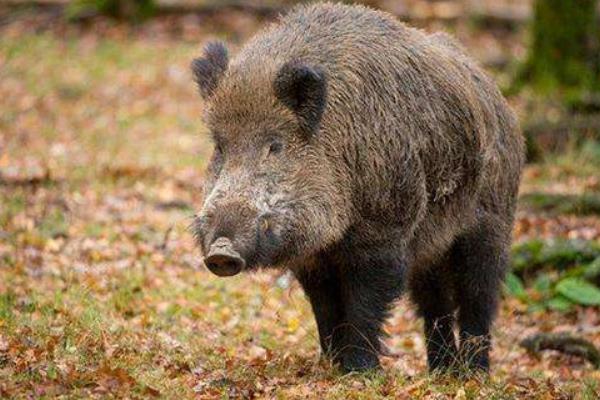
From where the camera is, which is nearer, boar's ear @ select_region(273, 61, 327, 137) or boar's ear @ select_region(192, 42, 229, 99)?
boar's ear @ select_region(273, 61, 327, 137)

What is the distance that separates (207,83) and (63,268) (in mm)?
3081

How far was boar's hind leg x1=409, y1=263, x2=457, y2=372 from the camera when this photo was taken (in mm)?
8172

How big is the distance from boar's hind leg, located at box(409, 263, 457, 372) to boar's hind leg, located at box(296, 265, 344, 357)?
936 millimetres

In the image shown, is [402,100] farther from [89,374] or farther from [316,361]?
[89,374]

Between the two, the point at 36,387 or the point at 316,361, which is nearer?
the point at 36,387

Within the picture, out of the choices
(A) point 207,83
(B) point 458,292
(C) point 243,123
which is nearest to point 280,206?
(C) point 243,123

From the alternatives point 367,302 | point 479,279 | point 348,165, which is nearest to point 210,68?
point 348,165

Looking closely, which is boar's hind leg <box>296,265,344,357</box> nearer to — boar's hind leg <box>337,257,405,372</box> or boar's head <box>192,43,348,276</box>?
boar's hind leg <box>337,257,405,372</box>

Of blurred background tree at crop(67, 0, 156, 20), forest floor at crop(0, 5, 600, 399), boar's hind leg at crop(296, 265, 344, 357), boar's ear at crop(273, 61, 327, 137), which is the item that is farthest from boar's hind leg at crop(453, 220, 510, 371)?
blurred background tree at crop(67, 0, 156, 20)

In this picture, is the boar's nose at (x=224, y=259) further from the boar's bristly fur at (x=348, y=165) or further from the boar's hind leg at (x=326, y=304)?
the boar's hind leg at (x=326, y=304)

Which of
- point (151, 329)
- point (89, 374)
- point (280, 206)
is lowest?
point (151, 329)

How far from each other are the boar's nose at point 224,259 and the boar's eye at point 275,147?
2.78ft

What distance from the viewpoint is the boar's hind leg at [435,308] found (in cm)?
817

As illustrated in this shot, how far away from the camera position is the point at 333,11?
7.43 metres
